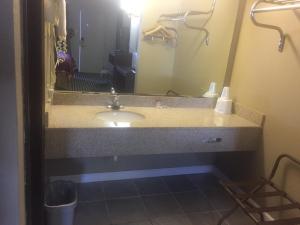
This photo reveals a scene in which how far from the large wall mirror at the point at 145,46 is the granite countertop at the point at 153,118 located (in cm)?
16

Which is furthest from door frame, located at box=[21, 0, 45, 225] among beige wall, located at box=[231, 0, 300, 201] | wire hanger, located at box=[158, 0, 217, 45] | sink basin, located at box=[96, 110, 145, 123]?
beige wall, located at box=[231, 0, 300, 201]

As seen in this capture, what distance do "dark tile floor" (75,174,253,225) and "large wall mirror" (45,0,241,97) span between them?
81cm

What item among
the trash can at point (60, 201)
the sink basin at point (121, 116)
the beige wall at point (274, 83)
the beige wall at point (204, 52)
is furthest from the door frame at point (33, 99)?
the beige wall at point (274, 83)

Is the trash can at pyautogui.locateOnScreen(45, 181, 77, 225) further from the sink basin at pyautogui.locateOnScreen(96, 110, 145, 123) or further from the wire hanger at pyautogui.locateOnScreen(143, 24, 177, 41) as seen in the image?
the wire hanger at pyautogui.locateOnScreen(143, 24, 177, 41)

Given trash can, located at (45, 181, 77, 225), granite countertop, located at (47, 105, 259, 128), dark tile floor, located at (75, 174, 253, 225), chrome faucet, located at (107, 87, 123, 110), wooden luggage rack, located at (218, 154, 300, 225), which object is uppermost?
chrome faucet, located at (107, 87, 123, 110)

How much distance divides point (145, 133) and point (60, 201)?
76cm

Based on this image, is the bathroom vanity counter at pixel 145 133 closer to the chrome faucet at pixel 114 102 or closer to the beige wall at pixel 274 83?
the chrome faucet at pixel 114 102

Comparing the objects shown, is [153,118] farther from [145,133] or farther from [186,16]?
[186,16]

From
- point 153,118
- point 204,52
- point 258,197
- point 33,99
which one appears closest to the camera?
point 33,99

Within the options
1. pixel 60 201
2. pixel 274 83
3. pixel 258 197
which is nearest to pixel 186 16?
pixel 274 83

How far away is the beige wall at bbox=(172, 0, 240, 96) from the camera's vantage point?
2.22 meters

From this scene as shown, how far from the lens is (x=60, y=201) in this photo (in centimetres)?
182

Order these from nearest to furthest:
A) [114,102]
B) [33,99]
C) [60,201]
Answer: [33,99], [60,201], [114,102]

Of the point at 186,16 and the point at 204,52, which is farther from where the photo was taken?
the point at 204,52
